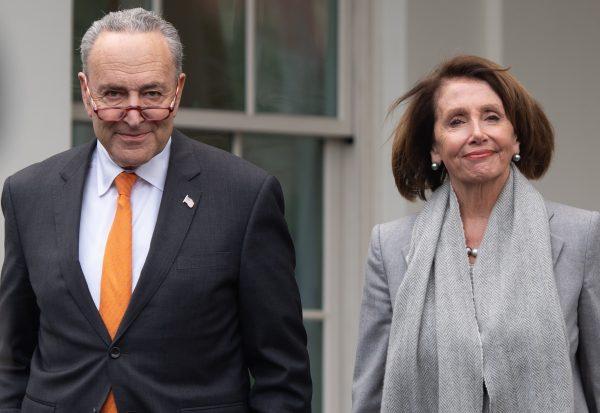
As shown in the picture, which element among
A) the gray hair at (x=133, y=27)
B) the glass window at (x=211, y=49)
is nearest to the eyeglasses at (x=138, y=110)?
the gray hair at (x=133, y=27)

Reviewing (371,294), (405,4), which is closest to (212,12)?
(405,4)

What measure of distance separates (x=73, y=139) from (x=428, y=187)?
1.82m

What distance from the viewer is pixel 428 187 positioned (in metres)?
4.14

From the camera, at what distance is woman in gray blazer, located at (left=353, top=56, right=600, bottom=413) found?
371 centimetres

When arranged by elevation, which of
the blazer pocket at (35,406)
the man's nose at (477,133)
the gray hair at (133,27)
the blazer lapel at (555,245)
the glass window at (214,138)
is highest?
the gray hair at (133,27)

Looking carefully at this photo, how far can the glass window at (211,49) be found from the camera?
568 cm

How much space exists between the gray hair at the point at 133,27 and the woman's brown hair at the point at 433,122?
0.79 meters

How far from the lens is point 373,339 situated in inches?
156

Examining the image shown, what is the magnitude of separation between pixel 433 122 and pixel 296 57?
1982mm

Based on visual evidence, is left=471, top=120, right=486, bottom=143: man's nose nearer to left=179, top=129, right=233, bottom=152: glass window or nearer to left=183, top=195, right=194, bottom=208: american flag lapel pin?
left=183, top=195, right=194, bottom=208: american flag lapel pin

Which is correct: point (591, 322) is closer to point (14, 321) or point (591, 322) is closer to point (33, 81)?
point (14, 321)

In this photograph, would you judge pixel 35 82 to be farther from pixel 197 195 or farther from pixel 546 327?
pixel 546 327

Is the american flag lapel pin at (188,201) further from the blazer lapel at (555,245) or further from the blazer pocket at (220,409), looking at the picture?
the blazer lapel at (555,245)

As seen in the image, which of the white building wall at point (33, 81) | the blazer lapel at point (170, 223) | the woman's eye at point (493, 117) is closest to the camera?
the blazer lapel at point (170, 223)
